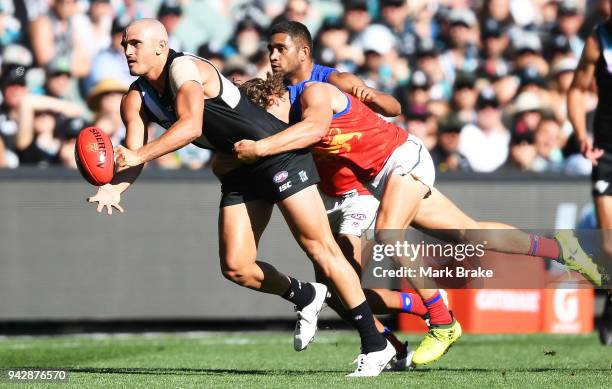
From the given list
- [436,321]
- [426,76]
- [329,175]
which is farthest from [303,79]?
[426,76]

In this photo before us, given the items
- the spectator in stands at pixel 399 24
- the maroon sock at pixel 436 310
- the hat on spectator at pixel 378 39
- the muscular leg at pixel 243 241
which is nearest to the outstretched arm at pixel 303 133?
the muscular leg at pixel 243 241

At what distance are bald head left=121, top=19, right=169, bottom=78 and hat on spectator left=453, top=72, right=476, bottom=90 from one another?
24.3 feet

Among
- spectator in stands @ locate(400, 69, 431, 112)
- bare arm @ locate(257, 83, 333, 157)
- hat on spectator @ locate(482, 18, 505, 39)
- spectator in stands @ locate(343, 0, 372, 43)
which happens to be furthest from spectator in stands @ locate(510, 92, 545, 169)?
bare arm @ locate(257, 83, 333, 157)

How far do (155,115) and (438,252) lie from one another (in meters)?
2.61

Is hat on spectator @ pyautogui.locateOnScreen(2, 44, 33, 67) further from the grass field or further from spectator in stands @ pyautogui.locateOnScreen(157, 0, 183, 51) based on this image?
the grass field

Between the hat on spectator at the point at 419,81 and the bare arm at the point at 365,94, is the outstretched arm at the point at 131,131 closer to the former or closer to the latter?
the bare arm at the point at 365,94

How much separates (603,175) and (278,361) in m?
2.82

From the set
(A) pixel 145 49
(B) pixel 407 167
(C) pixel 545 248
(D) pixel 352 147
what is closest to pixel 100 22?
(D) pixel 352 147

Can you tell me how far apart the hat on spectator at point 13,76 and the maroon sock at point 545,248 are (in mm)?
6503

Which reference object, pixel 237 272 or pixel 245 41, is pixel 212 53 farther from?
pixel 237 272

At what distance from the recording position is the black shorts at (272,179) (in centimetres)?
772

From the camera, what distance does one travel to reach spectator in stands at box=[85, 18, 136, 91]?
13766 mm

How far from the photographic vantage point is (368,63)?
47.5 feet

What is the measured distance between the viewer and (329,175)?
339 inches
